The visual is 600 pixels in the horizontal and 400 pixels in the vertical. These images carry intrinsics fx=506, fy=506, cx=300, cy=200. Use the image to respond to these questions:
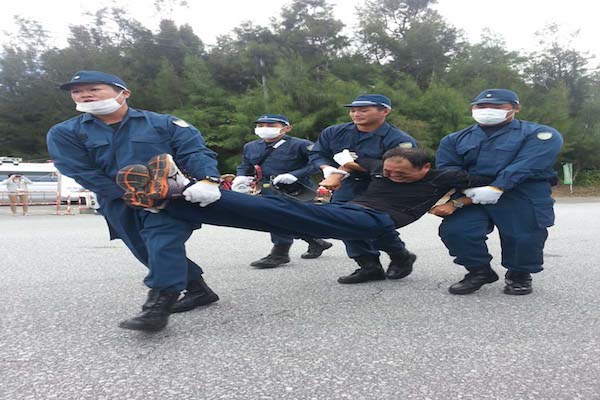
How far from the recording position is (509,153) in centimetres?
364

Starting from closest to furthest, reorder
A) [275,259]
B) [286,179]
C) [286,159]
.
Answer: [286,179] → [275,259] → [286,159]

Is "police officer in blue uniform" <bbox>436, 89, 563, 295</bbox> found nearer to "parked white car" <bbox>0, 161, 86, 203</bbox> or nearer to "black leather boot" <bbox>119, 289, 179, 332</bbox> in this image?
"black leather boot" <bbox>119, 289, 179, 332</bbox>

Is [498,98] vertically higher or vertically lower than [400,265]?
higher

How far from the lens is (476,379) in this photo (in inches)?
86.0

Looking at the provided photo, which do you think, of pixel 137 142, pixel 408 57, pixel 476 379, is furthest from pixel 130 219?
pixel 408 57

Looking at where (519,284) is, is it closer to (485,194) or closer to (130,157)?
(485,194)

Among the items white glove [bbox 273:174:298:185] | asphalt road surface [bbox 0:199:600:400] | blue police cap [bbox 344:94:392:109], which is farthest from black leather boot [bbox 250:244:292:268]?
blue police cap [bbox 344:94:392:109]

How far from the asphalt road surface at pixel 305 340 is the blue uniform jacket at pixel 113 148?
886 millimetres

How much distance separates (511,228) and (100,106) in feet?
9.49

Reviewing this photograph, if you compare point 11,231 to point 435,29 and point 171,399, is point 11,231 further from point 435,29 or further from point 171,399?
point 435,29

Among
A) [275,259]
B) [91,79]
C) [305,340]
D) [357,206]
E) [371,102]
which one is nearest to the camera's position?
[305,340]

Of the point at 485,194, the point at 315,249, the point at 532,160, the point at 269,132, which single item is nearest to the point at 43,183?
the point at 269,132

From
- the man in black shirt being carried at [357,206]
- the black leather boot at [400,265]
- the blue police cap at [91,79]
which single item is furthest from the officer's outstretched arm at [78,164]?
the black leather boot at [400,265]

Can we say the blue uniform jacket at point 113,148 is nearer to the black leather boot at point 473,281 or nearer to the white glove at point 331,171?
the white glove at point 331,171
